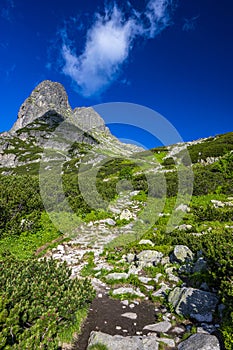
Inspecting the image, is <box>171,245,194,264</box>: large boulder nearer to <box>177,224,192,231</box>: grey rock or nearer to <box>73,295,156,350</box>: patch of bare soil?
<box>73,295,156,350</box>: patch of bare soil

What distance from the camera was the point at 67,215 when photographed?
14.8 meters

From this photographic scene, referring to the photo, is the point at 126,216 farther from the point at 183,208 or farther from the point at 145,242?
the point at 145,242

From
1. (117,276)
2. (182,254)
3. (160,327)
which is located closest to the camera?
(160,327)

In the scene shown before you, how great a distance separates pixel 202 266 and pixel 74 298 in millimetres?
5303

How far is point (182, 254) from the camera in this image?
9.88 meters

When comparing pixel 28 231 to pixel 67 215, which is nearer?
pixel 28 231

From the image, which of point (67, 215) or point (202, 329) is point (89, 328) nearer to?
point (202, 329)

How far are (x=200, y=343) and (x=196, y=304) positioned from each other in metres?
1.68

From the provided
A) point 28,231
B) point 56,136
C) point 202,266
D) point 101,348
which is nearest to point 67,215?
point 28,231

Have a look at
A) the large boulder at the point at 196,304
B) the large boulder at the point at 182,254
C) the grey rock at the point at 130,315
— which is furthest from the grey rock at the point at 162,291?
the large boulder at the point at 182,254

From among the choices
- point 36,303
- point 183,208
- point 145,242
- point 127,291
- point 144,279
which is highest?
point 183,208

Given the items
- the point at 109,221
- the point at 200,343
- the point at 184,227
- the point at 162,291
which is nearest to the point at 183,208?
the point at 184,227

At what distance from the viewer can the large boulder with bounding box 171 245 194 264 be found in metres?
9.67

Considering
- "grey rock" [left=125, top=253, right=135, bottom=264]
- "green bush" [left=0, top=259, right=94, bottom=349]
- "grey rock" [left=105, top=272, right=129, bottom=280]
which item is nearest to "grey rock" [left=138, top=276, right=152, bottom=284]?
"grey rock" [left=105, top=272, right=129, bottom=280]
